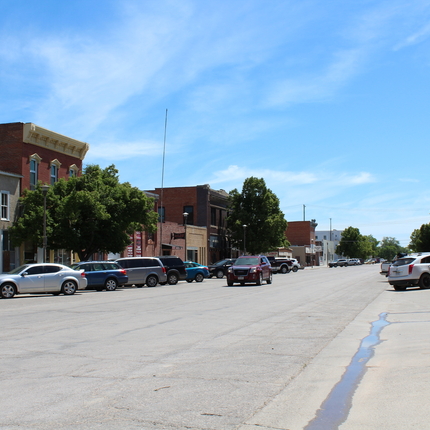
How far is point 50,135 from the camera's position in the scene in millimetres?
38688

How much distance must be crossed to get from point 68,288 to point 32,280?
194 cm

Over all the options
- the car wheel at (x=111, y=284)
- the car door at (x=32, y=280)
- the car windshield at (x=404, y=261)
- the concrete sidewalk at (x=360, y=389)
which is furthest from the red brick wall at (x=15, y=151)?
the concrete sidewalk at (x=360, y=389)

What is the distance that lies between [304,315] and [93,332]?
6386 mm

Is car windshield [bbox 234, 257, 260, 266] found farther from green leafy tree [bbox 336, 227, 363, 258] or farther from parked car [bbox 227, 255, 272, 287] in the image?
green leafy tree [bbox 336, 227, 363, 258]

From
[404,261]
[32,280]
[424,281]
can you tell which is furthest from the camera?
[404,261]

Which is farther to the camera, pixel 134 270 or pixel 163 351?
pixel 134 270

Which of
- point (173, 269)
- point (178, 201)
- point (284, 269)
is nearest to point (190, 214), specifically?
point (178, 201)

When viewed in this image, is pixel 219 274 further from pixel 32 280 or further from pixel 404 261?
pixel 32 280

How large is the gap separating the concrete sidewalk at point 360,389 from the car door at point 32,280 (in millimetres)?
16491

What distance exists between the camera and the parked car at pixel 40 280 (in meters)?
23.8

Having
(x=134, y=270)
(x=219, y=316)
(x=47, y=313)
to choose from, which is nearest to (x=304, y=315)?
(x=219, y=316)

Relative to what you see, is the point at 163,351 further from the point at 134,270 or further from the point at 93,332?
the point at 134,270

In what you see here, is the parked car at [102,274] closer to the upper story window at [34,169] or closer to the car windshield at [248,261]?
the car windshield at [248,261]

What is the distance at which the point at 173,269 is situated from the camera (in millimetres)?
37281
